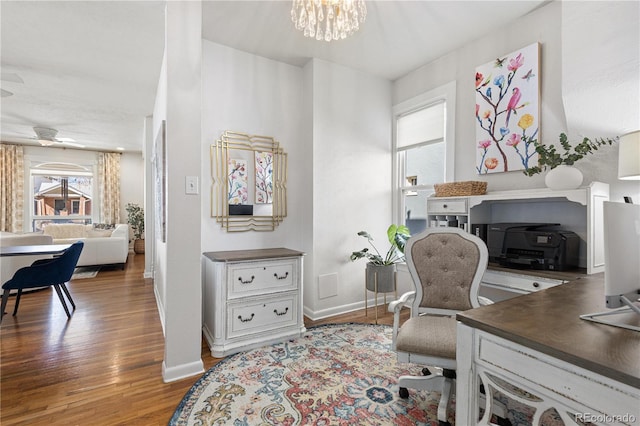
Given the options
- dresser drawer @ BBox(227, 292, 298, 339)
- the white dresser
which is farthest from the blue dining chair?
dresser drawer @ BBox(227, 292, 298, 339)

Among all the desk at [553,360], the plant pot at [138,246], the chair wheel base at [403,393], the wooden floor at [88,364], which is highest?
the desk at [553,360]

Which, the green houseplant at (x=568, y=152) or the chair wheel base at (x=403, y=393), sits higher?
the green houseplant at (x=568, y=152)

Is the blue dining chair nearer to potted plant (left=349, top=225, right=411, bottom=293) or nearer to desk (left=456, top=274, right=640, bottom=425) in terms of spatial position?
potted plant (left=349, top=225, right=411, bottom=293)

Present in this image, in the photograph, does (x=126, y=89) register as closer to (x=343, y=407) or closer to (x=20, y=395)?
(x=20, y=395)

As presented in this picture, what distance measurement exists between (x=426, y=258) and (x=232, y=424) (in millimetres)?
1507

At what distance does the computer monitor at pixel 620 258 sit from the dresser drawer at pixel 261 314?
6.87 ft

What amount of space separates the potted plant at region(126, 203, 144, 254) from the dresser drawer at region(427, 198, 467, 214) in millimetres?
7292

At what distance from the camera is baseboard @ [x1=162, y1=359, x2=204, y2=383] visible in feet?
6.59

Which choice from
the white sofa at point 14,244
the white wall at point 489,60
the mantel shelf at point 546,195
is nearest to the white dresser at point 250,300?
the mantel shelf at point 546,195

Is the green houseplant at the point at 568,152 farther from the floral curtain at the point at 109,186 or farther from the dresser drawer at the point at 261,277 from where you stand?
the floral curtain at the point at 109,186

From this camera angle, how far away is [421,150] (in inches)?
140

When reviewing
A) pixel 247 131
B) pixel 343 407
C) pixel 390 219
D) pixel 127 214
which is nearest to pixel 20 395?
pixel 343 407

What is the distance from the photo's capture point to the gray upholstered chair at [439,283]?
174 cm

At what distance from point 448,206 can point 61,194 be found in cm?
905
